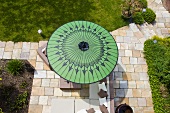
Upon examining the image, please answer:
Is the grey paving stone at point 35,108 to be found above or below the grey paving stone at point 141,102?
above

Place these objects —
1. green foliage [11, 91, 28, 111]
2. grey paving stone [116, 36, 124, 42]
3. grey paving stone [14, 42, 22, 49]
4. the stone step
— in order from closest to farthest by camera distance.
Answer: green foliage [11, 91, 28, 111] < grey paving stone [14, 42, 22, 49] < grey paving stone [116, 36, 124, 42] < the stone step

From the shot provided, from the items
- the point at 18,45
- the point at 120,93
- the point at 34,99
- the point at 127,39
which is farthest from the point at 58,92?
the point at 127,39

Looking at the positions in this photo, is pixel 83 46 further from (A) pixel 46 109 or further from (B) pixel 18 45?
(B) pixel 18 45

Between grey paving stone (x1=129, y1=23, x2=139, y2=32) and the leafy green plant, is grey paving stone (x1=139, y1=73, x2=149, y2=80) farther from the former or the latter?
the leafy green plant

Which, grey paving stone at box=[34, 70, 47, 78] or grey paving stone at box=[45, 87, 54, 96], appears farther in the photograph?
grey paving stone at box=[34, 70, 47, 78]

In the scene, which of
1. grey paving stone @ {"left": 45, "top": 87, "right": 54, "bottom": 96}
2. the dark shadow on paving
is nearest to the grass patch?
grey paving stone @ {"left": 45, "top": 87, "right": 54, "bottom": 96}

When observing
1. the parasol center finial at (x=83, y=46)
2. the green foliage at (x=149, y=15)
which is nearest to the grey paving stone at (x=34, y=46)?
the parasol center finial at (x=83, y=46)

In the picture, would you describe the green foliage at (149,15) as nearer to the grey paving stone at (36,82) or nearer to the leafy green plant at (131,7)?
the leafy green plant at (131,7)
